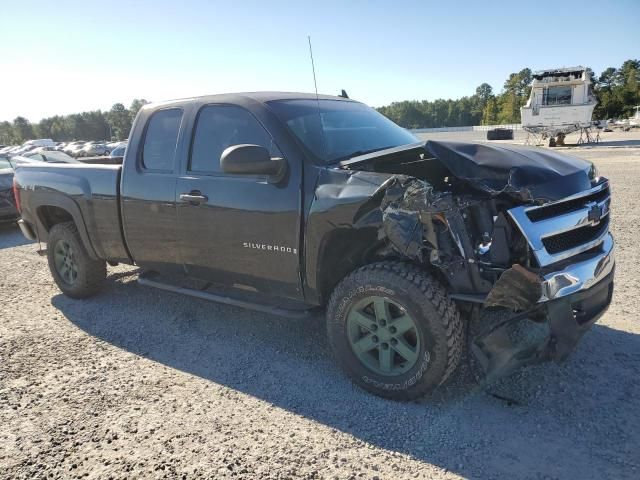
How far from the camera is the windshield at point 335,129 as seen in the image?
11.5 ft

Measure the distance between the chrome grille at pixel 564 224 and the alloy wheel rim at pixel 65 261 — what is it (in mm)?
4518

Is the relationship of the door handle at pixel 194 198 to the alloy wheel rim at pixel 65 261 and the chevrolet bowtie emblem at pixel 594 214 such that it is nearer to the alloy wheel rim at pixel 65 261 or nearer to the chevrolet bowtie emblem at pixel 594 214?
the alloy wheel rim at pixel 65 261

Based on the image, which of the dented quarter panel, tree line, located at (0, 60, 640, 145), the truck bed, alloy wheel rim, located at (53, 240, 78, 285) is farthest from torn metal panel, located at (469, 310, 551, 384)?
tree line, located at (0, 60, 640, 145)

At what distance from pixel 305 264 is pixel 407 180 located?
940 millimetres

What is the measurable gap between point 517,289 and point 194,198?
243 cm

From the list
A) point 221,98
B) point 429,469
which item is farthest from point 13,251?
point 429,469

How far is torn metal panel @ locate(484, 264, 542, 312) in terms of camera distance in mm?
2561

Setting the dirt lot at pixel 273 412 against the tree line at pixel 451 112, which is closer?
the dirt lot at pixel 273 412

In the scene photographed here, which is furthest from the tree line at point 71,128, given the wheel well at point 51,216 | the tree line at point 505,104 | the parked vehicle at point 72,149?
the wheel well at point 51,216

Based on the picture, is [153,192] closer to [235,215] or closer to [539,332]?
[235,215]

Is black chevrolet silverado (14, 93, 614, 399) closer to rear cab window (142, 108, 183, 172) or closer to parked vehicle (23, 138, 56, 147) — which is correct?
rear cab window (142, 108, 183, 172)

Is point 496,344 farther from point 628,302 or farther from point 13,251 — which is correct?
point 13,251

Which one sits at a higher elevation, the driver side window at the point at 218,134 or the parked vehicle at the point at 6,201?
the driver side window at the point at 218,134

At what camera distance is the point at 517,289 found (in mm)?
2590
